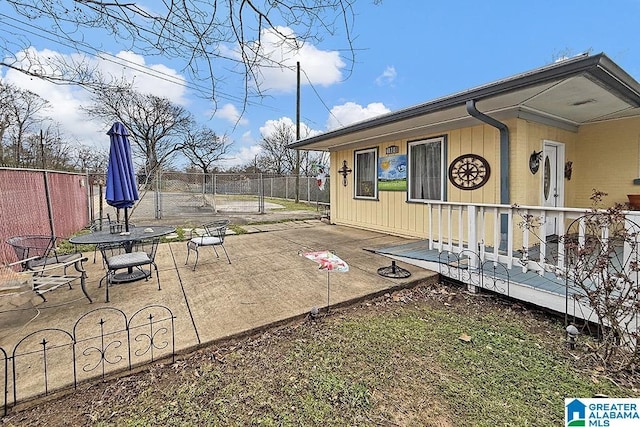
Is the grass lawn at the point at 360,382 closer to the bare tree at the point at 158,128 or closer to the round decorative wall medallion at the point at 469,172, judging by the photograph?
the round decorative wall medallion at the point at 469,172

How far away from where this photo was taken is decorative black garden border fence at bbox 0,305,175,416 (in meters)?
1.97

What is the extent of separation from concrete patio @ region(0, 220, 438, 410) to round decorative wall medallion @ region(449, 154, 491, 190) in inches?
82.1

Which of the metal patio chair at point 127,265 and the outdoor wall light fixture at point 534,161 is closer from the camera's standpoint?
the metal patio chair at point 127,265

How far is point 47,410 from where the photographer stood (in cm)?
186

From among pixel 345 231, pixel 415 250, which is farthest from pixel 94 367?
pixel 345 231

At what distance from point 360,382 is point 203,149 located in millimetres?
25667

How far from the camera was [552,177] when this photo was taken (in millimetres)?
5535

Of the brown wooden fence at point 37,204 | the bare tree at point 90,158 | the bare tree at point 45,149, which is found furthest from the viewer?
the bare tree at point 90,158

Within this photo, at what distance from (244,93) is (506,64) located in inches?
451

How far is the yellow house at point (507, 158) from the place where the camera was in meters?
3.57

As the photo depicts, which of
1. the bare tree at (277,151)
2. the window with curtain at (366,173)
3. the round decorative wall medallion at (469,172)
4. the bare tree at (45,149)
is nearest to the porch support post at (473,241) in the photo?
the round decorative wall medallion at (469,172)

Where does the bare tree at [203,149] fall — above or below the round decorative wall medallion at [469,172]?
above

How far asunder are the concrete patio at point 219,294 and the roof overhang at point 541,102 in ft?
8.21

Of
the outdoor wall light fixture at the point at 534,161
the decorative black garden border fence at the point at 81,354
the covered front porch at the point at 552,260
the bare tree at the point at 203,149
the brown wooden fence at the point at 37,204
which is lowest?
the decorative black garden border fence at the point at 81,354
